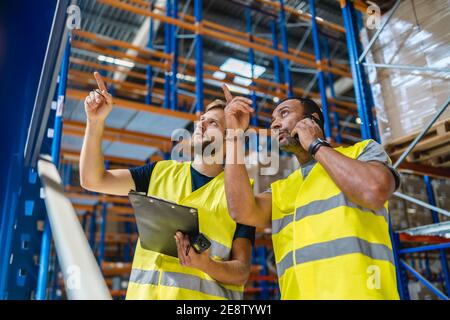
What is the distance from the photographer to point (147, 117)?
5719 millimetres

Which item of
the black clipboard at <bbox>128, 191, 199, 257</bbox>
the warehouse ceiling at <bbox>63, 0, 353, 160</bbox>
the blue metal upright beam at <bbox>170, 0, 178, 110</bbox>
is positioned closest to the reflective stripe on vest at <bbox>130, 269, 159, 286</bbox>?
the black clipboard at <bbox>128, 191, 199, 257</bbox>

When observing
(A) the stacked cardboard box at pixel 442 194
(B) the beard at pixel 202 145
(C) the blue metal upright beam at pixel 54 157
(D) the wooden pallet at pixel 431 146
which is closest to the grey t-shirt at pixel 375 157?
(B) the beard at pixel 202 145

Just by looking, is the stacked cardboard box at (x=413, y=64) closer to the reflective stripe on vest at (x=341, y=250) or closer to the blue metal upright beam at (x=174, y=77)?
the reflective stripe on vest at (x=341, y=250)

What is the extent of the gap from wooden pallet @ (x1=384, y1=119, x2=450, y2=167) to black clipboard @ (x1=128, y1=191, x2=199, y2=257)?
8.60 feet

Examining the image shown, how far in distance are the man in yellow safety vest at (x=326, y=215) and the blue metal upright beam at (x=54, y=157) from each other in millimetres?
868

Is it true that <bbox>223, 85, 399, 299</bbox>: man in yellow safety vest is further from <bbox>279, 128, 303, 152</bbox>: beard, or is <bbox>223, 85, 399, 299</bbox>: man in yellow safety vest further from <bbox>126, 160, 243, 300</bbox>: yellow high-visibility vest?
<bbox>126, 160, 243, 300</bbox>: yellow high-visibility vest

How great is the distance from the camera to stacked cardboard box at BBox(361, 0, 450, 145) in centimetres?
340

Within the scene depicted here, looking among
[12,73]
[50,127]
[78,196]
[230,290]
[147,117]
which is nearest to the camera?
[12,73]

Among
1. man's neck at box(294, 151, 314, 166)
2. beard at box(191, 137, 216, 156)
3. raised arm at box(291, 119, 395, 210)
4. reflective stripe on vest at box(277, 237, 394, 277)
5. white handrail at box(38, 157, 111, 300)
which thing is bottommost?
white handrail at box(38, 157, 111, 300)

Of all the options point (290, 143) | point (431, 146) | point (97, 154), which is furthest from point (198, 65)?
point (290, 143)

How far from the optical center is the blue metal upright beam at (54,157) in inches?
71.3
